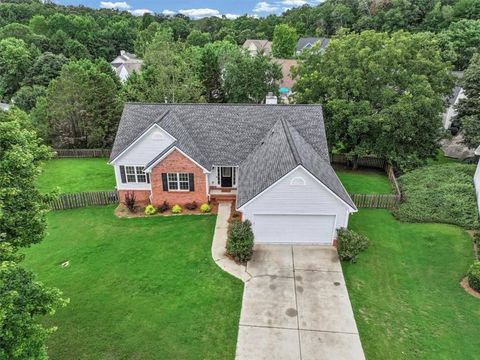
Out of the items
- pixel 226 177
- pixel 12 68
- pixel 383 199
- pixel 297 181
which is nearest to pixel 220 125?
pixel 226 177

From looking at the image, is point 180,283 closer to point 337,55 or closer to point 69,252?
point 69,252

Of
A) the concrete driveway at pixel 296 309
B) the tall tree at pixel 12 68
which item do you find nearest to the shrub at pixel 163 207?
the concrete driveway at pixel 296 309

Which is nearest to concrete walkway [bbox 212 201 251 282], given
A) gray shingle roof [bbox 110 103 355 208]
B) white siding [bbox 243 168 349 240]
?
white siding [bbox 243 168 349 240]

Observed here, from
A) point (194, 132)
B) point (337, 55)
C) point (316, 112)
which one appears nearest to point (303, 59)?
point (337, 55)

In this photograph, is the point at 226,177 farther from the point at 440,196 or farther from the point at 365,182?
the point at 440,196

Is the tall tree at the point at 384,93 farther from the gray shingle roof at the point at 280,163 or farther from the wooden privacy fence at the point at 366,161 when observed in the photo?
the gray shingle roof at the point at 280,163

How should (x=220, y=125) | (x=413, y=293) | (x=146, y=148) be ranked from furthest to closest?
1. (x=220, y=125)
2. (x=146, y=148)
3. (x=413, y=293)

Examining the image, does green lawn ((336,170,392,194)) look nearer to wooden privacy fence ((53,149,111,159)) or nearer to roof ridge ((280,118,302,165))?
roof ridge ((280,118,302,165))
